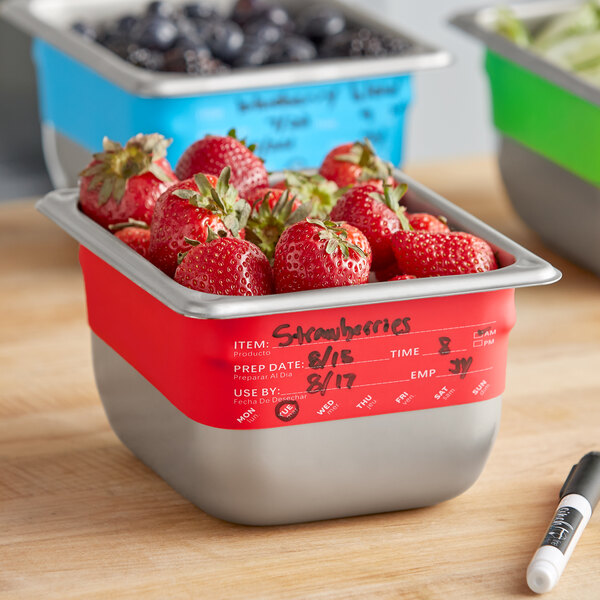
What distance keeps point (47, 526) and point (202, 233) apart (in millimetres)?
227

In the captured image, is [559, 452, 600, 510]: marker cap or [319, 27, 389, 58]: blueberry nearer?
[559, 452, 600, 510]: marker cap

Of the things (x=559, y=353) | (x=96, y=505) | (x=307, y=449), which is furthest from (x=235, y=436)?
(x=559, y=353)

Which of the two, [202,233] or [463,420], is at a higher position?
[202,233]

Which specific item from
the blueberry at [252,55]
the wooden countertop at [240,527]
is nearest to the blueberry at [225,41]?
the blueberry at [252,55]

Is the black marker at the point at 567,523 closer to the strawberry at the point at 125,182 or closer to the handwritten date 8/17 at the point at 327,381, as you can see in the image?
the handwritten date 8/17 at the point at 327,381

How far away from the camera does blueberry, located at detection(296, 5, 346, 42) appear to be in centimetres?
156

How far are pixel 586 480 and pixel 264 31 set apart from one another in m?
0.83

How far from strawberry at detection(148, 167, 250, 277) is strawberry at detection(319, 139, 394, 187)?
140 mm

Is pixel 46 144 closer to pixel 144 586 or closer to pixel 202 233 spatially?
pixel 202 233

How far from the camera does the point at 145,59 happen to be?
4.70ft

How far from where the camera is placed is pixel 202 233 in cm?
85

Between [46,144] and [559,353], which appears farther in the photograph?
[46,144]

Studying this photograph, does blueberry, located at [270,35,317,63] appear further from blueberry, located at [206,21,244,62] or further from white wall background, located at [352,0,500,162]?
white wall background, located at [352,0,500,162]

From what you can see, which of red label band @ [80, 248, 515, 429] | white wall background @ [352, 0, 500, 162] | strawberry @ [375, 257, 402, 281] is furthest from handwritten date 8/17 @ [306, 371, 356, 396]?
white wall background @ [352, 0, 500, 162]
